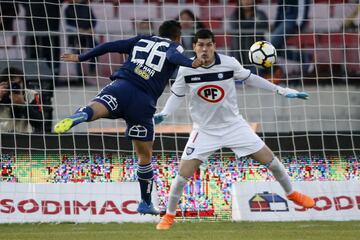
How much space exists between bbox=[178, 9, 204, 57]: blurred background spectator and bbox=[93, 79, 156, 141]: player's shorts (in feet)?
15.6

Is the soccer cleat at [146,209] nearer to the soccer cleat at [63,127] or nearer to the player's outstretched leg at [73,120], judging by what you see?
the player's outstretched leg at [73,120]

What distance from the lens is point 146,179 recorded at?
1095 cm

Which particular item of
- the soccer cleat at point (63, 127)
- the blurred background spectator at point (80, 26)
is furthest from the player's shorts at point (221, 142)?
the blurred background spectator at point (80, 26)

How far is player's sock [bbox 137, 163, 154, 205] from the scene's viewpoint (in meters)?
10.9

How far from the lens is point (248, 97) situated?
15.6 meters

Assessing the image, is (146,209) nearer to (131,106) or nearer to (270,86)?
(131,106)

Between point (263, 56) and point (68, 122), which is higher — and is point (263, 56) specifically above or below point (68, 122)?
above

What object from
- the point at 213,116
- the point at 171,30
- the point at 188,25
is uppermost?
the point at 188,25

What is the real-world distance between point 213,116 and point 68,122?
2.15 metres

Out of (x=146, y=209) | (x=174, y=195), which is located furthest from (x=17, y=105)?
(x=174, y=195)

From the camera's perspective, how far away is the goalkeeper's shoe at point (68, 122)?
937 centimetres

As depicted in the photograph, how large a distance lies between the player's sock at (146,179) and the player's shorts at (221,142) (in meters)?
0.42

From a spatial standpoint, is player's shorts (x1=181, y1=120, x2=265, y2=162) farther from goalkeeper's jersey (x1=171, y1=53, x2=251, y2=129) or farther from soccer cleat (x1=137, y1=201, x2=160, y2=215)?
soccer cleat (x1=137, y1=201, x2=160, y2=215)

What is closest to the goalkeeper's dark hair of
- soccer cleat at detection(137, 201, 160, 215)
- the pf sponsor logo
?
soccer cleat at detection(137, 201, 160, 215)
